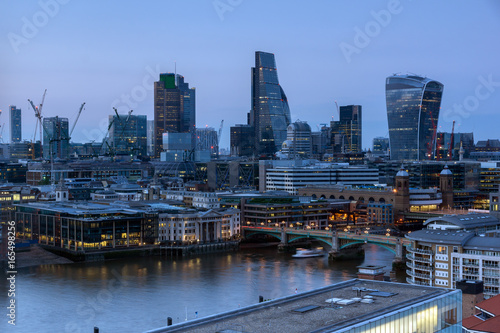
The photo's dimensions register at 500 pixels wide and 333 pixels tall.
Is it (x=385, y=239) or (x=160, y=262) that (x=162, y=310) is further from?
(x=385, y=239)

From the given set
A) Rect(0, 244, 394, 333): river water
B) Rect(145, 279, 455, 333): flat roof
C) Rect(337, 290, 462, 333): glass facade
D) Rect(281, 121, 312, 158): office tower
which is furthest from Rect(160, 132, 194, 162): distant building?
Rect(337, 290, 462, 333): glass facade

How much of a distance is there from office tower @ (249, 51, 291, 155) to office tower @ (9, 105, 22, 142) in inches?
2174

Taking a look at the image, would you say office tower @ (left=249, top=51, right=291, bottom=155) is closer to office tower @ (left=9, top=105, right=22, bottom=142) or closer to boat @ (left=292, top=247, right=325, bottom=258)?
office tower @ (left=9, top=105, right=22, bottom=142)

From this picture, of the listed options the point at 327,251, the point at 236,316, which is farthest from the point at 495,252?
the point at 327,251

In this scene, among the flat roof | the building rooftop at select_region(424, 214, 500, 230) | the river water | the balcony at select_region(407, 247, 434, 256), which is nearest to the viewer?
the flat roof

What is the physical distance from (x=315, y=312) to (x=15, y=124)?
16219 cm

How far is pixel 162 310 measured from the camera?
27859mm

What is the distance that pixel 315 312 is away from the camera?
15.9 metres

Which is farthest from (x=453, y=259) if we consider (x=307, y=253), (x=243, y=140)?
(x=243, y=140)

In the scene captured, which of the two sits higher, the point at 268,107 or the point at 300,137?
the point at 268,107

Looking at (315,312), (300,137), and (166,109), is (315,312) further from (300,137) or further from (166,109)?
(166,109)

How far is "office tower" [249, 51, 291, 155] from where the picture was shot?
127 m

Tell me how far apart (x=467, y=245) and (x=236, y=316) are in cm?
1540

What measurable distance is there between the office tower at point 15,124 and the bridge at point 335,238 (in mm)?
127673
